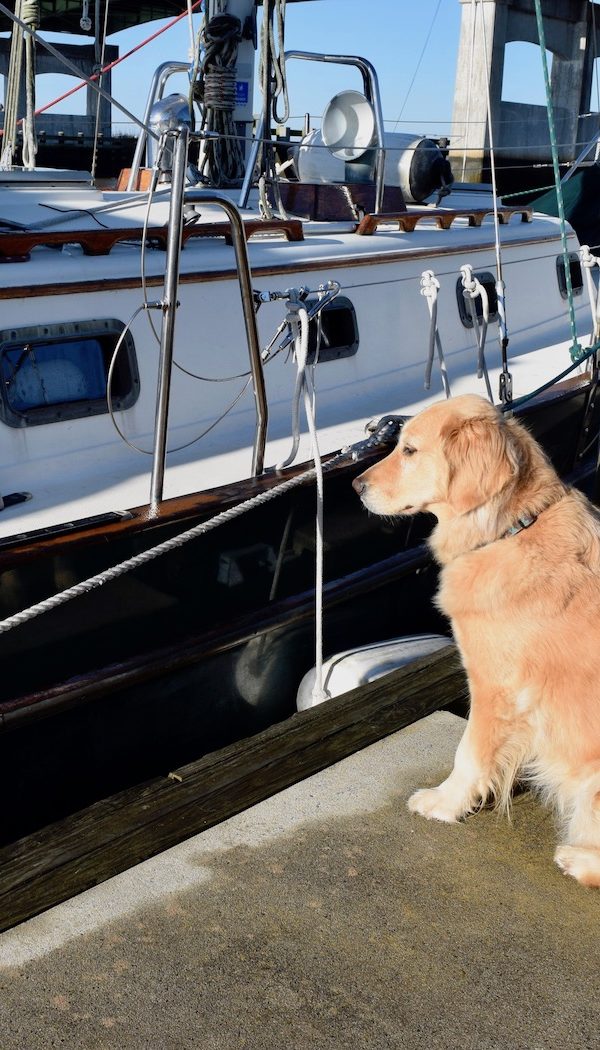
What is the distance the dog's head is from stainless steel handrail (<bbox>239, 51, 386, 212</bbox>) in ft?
10.2

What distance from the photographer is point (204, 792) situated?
118 inches

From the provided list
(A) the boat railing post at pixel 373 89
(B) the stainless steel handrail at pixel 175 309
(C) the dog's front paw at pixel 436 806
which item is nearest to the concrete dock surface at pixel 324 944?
(C) the dog's front paw at pixel 436 806

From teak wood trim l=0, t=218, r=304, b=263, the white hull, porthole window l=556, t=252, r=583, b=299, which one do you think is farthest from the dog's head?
porthole window l=556, t=252, r=583, b=299

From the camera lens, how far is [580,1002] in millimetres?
2340

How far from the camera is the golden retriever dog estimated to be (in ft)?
8.75

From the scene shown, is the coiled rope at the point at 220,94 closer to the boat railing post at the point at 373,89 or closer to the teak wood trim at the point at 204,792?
the boat railing post at the point at 373,89

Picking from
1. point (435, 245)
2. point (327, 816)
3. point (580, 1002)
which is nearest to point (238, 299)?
point (435, 245)

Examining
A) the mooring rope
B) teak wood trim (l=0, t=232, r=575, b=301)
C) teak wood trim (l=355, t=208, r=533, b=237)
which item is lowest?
the mooring rope

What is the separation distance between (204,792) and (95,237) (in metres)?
2.36

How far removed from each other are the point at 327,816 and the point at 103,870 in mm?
681

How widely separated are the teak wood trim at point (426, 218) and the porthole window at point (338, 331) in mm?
702

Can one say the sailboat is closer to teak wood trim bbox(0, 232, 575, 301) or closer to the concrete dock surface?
teak wood trim bbox(0, 232, 575, 301)

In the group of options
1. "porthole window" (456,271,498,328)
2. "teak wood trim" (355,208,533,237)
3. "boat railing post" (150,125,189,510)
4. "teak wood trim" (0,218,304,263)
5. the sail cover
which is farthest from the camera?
the sail cover

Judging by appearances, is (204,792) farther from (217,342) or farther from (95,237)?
(95,237)
